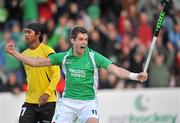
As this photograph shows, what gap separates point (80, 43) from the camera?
11047mm

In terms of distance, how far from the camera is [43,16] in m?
18.5

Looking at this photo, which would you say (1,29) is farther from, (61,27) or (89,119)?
(89,119)

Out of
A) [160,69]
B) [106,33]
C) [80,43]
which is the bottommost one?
[160,69]

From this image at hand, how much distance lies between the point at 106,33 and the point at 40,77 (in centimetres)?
684

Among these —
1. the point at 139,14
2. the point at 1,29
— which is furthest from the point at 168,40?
the point at 1,29

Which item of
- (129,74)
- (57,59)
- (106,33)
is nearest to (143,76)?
(129,74)

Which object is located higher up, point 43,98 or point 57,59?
point 57,59

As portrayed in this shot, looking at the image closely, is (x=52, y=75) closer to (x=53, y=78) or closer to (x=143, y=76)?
(x=53, y=78)

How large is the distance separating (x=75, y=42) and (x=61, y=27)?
7013mm

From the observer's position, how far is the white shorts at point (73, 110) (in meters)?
11.1

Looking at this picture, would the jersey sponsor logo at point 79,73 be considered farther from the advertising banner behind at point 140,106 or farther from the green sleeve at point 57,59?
the advertising banner behind at point 140,106

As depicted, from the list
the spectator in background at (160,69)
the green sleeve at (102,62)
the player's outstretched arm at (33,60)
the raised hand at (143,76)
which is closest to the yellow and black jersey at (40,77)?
the player's outstretched arm at (33,60)

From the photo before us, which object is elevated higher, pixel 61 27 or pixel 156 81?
pixel 61 27

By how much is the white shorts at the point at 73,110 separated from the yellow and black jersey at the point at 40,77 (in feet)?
2.09
